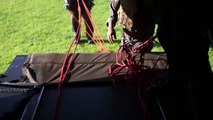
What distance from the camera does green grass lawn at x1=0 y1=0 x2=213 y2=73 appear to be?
673 centimetres

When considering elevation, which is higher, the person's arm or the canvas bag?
the person's arm

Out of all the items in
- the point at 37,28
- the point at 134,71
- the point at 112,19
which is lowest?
the point at 37,28

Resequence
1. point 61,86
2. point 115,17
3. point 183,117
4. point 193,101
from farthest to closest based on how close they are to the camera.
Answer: point 115,17 → point 61,86 → point 183,117 → point 193,101

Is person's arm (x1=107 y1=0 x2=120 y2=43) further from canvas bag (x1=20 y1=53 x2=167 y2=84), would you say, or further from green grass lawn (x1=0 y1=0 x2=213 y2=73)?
green grass lawn (x1=0 y1=0 x2=213 y2=73)

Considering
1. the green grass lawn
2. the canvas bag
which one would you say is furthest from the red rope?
the green grass lawn

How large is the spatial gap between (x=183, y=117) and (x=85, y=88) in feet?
3.03

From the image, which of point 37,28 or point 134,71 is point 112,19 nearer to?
point 134,71

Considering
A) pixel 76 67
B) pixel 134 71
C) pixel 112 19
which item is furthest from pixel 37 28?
pixel 134 71

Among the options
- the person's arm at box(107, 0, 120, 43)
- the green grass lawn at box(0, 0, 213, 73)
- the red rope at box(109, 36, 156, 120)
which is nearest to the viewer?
the red rope at box(109, 36, 156, 120)

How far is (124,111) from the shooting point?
2.67 m

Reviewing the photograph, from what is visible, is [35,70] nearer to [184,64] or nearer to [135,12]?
[135,12]

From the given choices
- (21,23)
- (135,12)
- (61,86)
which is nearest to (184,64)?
(61,86)

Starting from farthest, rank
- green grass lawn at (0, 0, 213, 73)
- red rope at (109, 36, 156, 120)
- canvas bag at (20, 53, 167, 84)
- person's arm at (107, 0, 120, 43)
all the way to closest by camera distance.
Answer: green grass lawn at (0, 0, 213, 73)
person's arm at (107, 0, 120, 43)
canvas bag at (20, 53, 167, 84)
red rope at (109, 36, 156, 120)

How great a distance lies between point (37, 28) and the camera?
7754 mm
